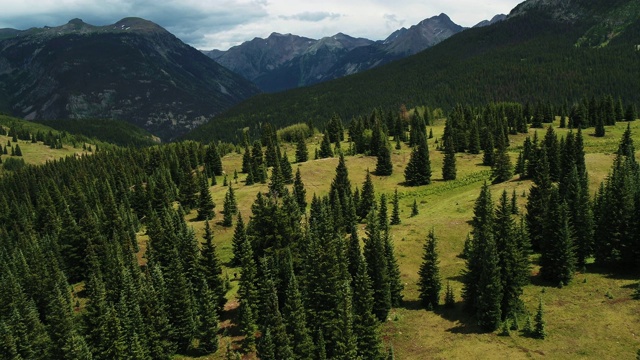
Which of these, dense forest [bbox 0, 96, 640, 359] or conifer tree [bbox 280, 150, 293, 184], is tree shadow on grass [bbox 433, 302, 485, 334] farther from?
conifer tree [bbox 280, 150, 293, 184]

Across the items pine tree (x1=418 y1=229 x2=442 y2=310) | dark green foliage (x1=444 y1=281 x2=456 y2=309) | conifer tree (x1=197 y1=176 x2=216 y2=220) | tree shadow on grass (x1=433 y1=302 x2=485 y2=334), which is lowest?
tree shadow on grass (x1=433 y1=302 x2=485 y2=334)

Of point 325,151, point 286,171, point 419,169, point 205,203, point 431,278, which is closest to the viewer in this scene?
A: point 431,278

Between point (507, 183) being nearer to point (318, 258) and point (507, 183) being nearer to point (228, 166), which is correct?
point (318, 258)

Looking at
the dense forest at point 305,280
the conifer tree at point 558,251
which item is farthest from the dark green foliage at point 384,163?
the conifer tree at point 558,251

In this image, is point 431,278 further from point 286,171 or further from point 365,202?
point 286,171

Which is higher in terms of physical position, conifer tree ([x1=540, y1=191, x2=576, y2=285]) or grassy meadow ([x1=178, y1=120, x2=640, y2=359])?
conifer tree ([x1=540, y1=191, x2=576, y2=285])

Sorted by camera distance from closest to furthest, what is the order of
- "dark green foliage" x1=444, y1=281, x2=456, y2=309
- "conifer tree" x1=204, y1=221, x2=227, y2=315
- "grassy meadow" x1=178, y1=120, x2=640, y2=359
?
1. "grassy meadow" x1=178, y1=120, x2=640, y2=359
2. "dark green foliage" x1=444, y1=281, x2=456, y2=309
3. "conifer tree" x1=204, y1=221, x2=227, y2=315

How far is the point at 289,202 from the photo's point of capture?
309 feet

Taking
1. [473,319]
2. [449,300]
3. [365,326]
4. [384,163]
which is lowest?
[473,319]

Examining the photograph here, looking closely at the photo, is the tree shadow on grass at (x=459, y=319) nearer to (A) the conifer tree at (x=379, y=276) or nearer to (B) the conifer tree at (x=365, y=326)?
(A) the conifer tree at (x=379, y=276)

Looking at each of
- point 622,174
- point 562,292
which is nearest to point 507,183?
point 622,174

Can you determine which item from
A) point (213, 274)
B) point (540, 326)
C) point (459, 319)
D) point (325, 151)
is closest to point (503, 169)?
point (459, 319)

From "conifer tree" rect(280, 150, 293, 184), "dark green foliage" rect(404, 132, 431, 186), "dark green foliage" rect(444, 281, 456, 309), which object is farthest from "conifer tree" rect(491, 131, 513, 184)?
"dark green foliage" rect(444, 281, 456, 309)

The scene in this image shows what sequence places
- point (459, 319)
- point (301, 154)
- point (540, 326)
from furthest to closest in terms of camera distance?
point (301, 154) < point (459, 319) < point (540, 326)
